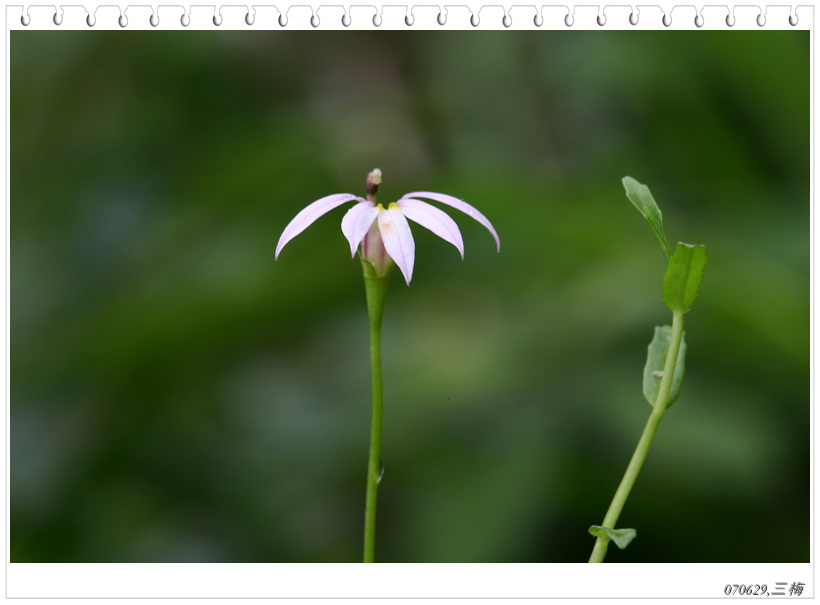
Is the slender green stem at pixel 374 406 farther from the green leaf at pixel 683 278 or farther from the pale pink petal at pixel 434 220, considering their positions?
the green leaf at pixel 683 278

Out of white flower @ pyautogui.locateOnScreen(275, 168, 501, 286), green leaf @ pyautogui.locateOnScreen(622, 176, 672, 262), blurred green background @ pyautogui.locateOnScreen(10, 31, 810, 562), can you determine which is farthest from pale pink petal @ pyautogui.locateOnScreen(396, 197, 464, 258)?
blurred green background @ pyautogui.locateOnScreen(10, 31, 810, 562)

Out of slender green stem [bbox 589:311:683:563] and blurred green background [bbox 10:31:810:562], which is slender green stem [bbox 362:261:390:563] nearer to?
slender green stem [bbox 589:311:683:563]

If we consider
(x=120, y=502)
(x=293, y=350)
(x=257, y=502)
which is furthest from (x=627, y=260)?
(x=120, y=502)
